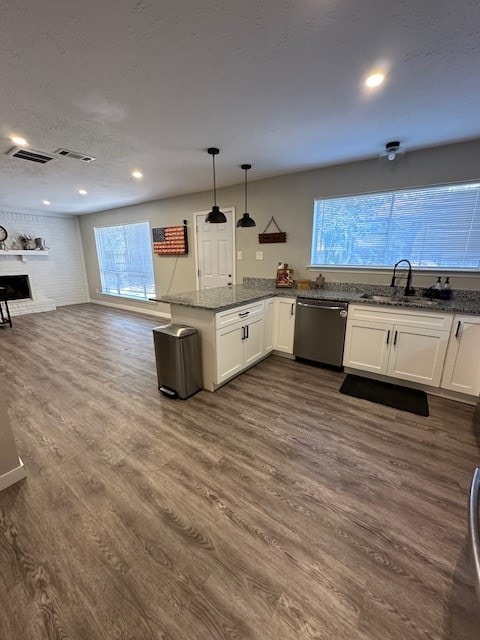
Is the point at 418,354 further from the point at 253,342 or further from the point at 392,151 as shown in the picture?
the point at 392,151

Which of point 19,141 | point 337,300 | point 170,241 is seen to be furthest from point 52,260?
point 337,300

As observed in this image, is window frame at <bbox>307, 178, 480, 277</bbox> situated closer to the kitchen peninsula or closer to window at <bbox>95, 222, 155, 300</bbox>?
the kitchen peninsula

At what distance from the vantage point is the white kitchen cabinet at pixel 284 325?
3482mm

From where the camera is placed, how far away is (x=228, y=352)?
2863 millimetres

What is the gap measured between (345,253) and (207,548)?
3.41 meters

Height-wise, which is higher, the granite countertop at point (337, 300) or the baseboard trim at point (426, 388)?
the granite countertop at point (337, 300)

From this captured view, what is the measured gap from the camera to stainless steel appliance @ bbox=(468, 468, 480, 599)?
621 mm

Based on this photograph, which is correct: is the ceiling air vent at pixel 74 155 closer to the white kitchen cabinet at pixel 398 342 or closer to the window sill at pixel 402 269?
the window sill at pixel 402 269

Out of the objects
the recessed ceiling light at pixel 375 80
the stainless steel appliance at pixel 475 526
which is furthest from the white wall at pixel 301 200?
the stainless steel appliance at pixel 475 526

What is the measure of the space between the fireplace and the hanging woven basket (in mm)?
6281

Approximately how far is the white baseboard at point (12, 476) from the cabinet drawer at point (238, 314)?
5.83 feet

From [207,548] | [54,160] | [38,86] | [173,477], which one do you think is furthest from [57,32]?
[207,548]

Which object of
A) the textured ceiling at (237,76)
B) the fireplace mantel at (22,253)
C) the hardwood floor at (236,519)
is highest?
the textured ceiling at (237,76)

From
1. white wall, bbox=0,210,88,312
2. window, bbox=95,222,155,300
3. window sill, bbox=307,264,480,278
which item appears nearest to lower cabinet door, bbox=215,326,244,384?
window sill, bbox=307,264,480,278
